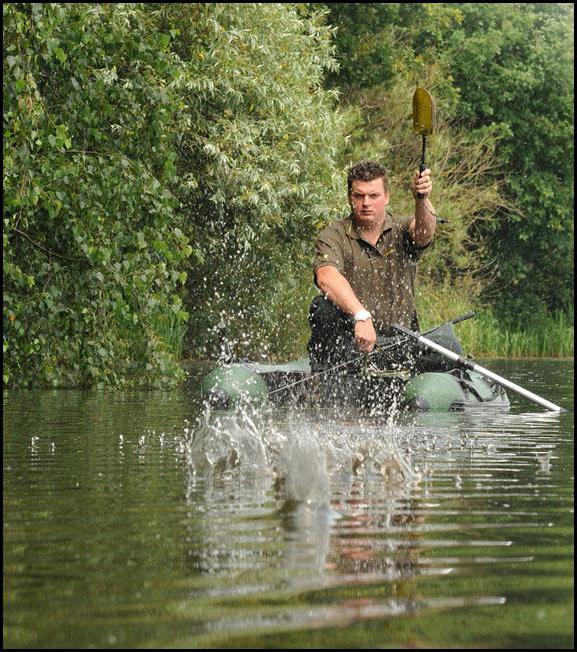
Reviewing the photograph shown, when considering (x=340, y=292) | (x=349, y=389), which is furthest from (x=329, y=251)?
(x=349, y=389)

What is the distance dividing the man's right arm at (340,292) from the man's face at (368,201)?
54cm

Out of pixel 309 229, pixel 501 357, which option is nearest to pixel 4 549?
pixel 309 229

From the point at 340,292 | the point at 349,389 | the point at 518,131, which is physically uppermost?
the point at 518,131

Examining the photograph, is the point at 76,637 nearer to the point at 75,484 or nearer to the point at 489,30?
the point at 75,484

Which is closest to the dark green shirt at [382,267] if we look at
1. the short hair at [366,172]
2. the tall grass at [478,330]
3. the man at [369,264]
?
the man at [369,264]

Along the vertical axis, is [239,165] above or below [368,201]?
above

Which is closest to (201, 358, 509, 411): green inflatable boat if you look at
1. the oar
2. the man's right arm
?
the oar

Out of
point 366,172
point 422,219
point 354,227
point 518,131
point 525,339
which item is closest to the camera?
point 366,172

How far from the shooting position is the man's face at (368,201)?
1197cm

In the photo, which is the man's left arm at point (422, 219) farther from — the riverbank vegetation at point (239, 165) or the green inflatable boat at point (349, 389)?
the riverbank vegetation at point (239, 165)

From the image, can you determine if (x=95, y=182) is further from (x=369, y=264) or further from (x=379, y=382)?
(x=379, y=382)

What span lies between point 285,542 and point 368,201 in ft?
24.2

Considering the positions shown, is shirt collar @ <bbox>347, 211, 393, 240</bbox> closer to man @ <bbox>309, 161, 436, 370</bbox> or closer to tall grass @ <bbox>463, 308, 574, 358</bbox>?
man @ <bbox>309, 161, 436, 370</bbox>

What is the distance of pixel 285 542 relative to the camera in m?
4.99
